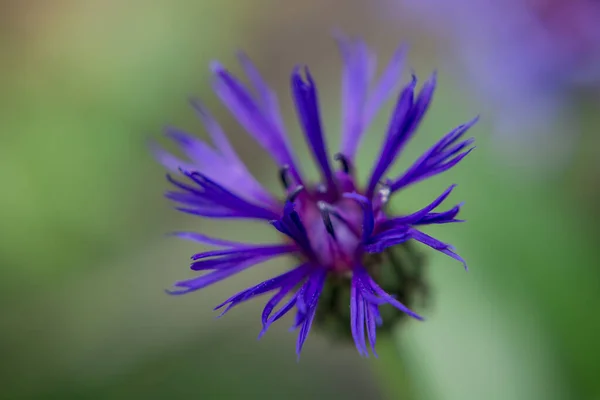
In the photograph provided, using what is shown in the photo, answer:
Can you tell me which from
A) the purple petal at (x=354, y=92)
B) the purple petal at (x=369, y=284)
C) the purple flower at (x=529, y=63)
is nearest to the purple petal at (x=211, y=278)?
the purple petal at (x=369, y=284)

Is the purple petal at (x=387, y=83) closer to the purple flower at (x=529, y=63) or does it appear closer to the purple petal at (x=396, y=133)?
the purple petal at (x=396, y=133)

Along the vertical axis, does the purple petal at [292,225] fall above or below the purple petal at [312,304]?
above

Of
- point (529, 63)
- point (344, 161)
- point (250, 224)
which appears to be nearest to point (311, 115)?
point (344, 161)

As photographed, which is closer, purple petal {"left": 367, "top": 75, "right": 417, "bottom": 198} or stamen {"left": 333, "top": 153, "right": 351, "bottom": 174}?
purple petal {"left": 367, "top": 75, "right": 417, "bottom": 198}

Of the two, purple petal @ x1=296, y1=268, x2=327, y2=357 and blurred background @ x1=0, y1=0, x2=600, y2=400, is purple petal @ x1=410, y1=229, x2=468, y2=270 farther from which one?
blurred background @ x1=0, y1=0, x2=600, y2=400

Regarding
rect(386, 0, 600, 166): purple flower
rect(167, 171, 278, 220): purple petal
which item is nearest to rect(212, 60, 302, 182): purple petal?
A: rect(167, 171, 278, 220): purple petal

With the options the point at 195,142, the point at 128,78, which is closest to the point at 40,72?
the point at 128,78
